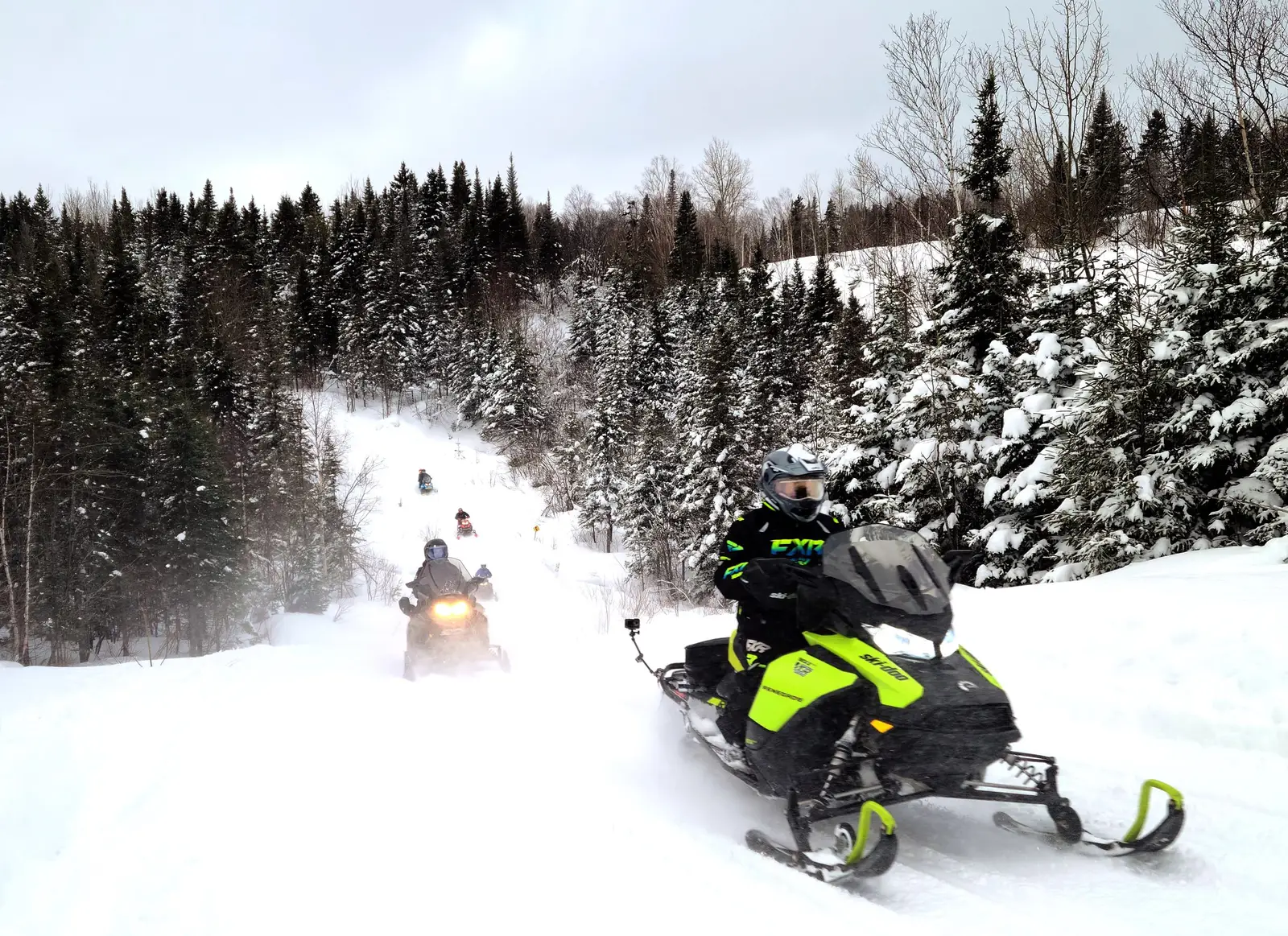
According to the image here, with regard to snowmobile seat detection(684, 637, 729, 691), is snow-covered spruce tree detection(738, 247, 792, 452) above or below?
above

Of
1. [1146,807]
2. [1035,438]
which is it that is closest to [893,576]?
[1146,807]

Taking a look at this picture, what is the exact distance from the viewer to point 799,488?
4.09m

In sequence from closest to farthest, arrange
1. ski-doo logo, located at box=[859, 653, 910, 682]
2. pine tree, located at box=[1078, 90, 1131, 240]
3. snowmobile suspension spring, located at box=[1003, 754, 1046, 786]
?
ski-doo logo, located at box=[859, 653, 910, 682], snowmobile suspension spring, located at box=[1003, 754, 1046, 786], pine tree, located at box=[1078, 90, 1131, 240]

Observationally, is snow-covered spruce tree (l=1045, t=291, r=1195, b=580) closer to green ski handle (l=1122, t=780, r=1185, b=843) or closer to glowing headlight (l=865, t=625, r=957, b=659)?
green ski handle (l=1122, t=780, r=1185, b=843)

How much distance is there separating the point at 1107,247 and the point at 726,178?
56970 millimetres

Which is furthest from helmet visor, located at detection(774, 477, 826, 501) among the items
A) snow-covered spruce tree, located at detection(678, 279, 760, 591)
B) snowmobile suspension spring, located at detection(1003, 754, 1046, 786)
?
snow-covered spruce tree, located at detection(678, 279, 760, 591)

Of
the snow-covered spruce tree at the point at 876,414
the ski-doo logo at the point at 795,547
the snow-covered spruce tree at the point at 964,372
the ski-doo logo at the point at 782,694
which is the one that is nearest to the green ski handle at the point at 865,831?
the ski-doo logo at the point at 782,694

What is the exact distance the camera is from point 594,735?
4.98m

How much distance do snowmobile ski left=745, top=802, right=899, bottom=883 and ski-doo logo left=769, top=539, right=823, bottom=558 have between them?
1.50 m

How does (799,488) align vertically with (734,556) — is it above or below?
above

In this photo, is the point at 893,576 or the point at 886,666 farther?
the point at 893,576

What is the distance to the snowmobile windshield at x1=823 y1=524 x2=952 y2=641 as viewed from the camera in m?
3.21

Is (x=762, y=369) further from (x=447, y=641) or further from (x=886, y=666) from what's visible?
(x=886, y=666)

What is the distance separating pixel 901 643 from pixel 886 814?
0.73 metres
